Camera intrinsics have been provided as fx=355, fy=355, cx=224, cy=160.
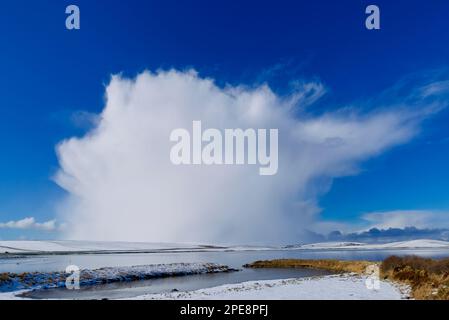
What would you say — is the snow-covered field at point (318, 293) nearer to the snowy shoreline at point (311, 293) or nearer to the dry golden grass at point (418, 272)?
the snowy shoreline at point (311, 293)

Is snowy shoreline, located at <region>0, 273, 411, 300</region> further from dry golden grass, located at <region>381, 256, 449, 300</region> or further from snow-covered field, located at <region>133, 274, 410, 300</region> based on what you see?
dry golden grass, located at <region>381, 256, 449, 300</region>

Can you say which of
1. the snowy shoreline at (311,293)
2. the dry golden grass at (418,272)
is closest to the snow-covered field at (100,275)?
the snowy shoreline at (311,293)

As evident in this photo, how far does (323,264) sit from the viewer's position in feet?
26.6

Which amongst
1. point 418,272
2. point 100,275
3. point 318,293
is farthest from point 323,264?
point 100,275

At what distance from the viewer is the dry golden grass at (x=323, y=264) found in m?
5.59

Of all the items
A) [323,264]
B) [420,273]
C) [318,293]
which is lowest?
[323,264]

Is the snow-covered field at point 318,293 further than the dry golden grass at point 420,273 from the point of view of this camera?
No

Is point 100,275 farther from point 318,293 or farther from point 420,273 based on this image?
point 420,273

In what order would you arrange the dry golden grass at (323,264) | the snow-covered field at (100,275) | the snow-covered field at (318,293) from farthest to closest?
1. the dry golden grass at (323,264)
2. the snow-covered field at (100,275)
3. the snow-covered field at (318,293)

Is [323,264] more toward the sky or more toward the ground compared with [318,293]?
more toward the ground

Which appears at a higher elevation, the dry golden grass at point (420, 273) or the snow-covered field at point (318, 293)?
the dry golden grass at point (420, 273)

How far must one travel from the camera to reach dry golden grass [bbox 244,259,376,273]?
18.3 feet

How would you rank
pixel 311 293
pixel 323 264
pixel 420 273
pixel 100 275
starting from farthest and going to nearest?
pixel 323 264, pixel 100 275, pixel 420 273, pixel 311 293
